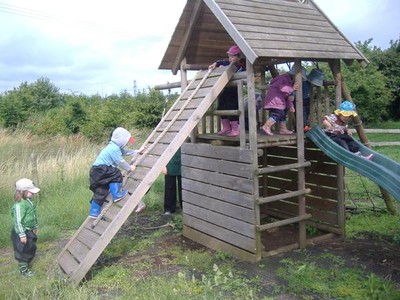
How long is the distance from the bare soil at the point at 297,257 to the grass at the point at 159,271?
5 centimetres

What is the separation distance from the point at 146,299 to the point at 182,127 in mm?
2208

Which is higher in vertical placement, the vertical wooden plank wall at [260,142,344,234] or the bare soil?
the vertical wooden plank wall at [260,142,344,234]

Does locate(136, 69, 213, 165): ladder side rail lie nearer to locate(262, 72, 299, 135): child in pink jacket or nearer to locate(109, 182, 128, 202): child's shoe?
locate(109, 182, 128, 202): child's shoe

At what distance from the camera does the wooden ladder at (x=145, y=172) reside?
483cm

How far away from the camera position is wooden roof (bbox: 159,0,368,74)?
5.29 metres

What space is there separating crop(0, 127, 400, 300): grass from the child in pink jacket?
184 centimetres

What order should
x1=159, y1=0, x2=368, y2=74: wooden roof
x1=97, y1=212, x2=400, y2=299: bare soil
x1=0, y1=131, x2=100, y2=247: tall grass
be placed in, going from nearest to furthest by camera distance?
x1=97, y1=212, x2=400, y2=299: bare soil, x1=159, y1=0, x2=368, y2=74: wooden roof, x1=0, y1=131, x2=100, y2=247: tall grass

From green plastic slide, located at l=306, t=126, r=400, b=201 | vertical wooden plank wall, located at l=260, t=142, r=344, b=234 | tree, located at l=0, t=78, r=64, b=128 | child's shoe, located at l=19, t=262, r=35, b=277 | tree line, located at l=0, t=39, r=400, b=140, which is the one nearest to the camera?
green plastic slide, located at l=306, t=126, r=400, b=201

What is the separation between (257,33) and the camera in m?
5.37

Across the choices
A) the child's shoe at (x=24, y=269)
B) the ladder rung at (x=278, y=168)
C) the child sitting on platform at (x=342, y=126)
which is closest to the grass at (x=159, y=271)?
the child's shoe at (x=24, y=269)

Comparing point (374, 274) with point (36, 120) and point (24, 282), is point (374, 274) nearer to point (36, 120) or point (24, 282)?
point (24, 282)

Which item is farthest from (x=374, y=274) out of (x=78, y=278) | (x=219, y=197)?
(x=78, y=278)

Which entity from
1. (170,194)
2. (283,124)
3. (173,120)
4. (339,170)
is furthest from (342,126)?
(170,194)

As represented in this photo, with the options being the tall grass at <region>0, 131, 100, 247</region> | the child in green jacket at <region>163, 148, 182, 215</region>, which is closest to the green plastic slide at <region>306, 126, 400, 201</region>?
the child in green jacket at <region>163, 148, 182, 215</region>
